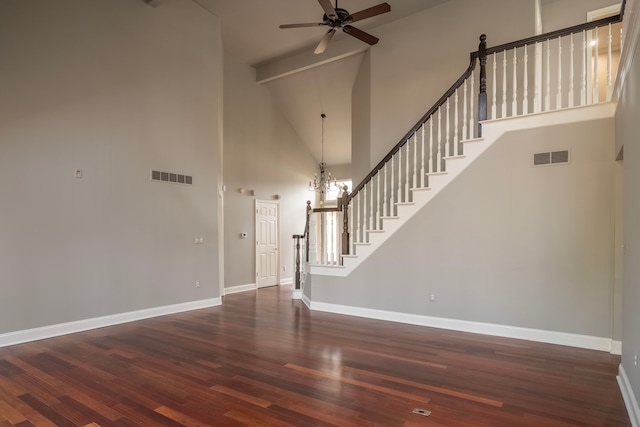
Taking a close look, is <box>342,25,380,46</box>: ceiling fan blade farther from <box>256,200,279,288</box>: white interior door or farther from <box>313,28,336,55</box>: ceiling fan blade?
<box>256,200,279,288</box>: white interior door

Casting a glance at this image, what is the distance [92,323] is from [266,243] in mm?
4292

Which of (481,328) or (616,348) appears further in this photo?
(481,328)

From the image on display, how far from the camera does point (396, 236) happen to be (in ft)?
17.0

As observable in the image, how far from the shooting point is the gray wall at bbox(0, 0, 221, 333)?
4.18m

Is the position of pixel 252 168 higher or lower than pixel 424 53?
lower

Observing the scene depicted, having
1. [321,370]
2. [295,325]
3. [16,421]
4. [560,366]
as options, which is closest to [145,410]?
[16,421]

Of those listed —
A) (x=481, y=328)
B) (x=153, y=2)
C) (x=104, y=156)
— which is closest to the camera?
(x=481, y=328)

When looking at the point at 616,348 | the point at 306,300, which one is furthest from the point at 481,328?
the point at 306,300

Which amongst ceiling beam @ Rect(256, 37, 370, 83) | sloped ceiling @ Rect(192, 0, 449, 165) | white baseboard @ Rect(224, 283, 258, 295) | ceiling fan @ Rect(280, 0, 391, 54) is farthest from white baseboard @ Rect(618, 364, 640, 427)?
white baseboard @ Rect(224, 283, 258, 295)

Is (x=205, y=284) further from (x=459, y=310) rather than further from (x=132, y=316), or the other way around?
(x=459, y=310)

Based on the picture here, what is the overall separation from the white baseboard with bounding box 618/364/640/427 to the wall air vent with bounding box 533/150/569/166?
219 cm

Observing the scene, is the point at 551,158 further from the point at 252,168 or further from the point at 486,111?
the point at 252,168

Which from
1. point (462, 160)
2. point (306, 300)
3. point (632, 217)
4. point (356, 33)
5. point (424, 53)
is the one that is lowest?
point (306, 300)

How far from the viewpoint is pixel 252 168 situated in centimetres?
829
